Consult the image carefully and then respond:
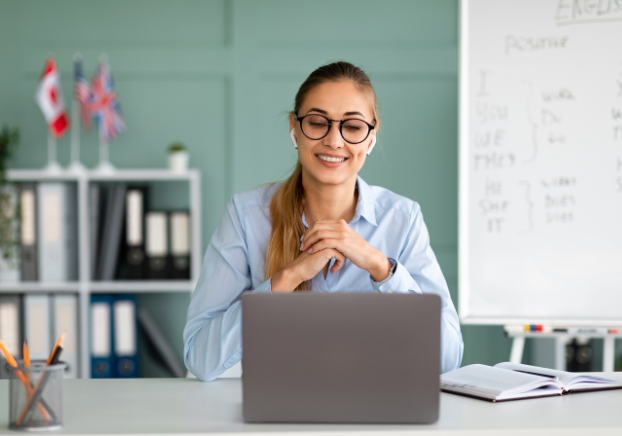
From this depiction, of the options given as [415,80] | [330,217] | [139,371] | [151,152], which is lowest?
[139,371]

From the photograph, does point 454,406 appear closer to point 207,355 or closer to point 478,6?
point 207,355

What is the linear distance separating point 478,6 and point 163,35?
1449 mm

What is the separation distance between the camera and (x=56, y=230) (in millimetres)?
2535

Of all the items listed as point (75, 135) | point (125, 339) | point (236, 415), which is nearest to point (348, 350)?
point (236, 415)

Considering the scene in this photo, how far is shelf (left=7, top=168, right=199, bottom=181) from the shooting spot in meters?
2.53

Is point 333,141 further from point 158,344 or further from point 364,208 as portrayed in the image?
point 158,344

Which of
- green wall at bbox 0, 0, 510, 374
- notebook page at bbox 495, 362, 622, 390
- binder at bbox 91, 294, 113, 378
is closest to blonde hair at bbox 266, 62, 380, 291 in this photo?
notebook page at bbox 495, 362, 622, 390

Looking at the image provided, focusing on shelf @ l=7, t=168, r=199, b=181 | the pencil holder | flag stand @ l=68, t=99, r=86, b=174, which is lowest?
the pencil holder

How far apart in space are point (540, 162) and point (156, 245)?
5.24 feet

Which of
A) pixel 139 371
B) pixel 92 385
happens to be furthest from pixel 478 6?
pixel 139 371

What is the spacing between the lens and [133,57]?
276 centimetres

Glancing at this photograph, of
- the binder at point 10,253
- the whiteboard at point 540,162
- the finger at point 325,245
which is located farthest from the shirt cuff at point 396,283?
the binder at point 10,253

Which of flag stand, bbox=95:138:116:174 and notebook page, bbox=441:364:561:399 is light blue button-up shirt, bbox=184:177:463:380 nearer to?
notebook page, bbox=441:364:561:399

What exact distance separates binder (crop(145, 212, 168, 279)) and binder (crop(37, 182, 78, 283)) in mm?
340
